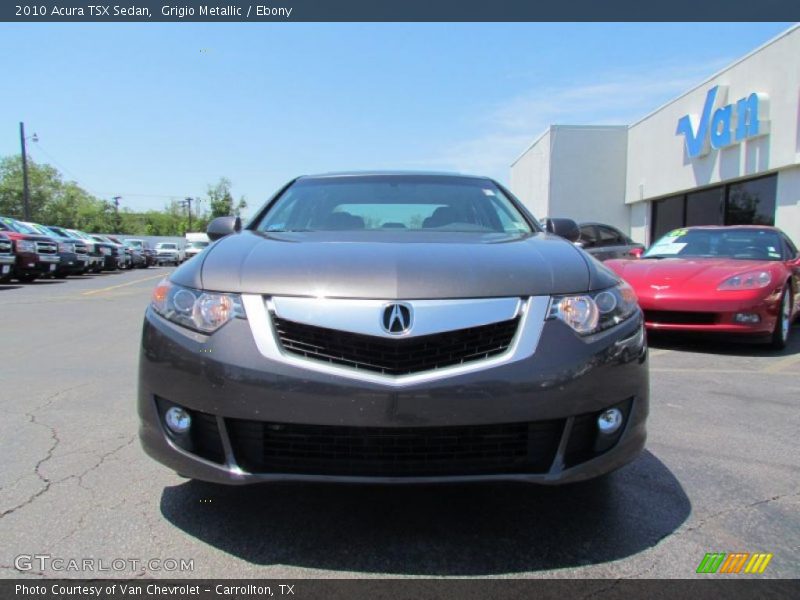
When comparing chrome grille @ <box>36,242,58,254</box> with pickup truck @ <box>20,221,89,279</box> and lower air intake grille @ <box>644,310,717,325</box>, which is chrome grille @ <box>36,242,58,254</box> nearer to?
pickup truck @ <box>20,221,89,279</box>

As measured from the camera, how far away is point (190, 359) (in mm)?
2119

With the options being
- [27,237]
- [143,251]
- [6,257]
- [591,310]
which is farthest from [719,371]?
[143,251]

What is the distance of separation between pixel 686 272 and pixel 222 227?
4977mm

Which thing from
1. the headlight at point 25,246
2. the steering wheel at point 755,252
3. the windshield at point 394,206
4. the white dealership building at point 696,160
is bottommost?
the headlight at point 25,246

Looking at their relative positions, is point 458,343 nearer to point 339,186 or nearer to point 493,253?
point 493,253

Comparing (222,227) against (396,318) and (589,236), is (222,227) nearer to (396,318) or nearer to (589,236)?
(396,318)

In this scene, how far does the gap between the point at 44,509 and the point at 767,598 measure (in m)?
2.68

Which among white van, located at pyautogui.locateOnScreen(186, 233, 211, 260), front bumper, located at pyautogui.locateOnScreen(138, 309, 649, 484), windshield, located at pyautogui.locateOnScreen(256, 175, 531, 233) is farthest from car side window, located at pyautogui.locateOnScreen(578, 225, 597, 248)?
front bumper, located at pyautogui.locateOnScreen(138, 309, 649, 484)

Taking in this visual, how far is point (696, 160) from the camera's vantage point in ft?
53.6

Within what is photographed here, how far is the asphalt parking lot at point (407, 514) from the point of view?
6.99 feet

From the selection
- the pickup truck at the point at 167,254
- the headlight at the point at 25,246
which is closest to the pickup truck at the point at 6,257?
the headlight at the point at 25,246

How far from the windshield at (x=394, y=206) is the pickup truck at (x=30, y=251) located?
→ 49.6 feet

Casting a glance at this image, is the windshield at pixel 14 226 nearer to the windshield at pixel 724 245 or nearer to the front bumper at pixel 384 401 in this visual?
the windshield at pixel 724 245

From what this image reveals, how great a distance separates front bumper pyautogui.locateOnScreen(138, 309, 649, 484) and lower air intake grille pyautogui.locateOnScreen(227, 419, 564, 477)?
0.03ft
